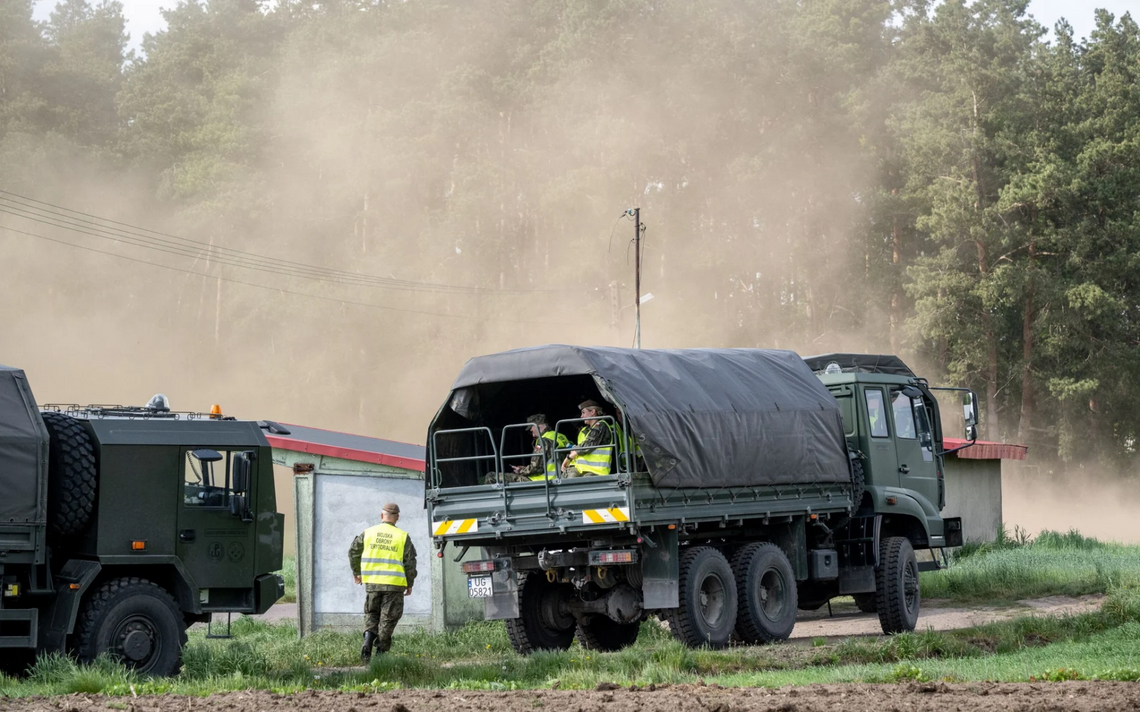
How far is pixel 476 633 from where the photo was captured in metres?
16.4

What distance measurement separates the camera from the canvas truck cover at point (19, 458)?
11.6 m

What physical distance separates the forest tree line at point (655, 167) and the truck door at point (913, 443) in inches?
1259

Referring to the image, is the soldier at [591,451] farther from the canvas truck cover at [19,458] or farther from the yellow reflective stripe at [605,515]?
the canvas truck cover at [19,458]

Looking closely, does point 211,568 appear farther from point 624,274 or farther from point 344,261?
point 344,261

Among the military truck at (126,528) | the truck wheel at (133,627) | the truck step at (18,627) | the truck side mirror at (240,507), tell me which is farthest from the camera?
the truck side mirror at (240,507)

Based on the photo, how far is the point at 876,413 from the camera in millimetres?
16859

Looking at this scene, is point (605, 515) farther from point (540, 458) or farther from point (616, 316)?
point (616, 316)

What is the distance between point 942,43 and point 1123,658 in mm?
45235

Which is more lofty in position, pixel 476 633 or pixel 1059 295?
pixel 1059 295

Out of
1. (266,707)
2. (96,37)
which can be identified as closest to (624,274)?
(96,37)

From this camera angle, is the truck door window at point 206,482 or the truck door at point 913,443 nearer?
the truck door window at point 206,482

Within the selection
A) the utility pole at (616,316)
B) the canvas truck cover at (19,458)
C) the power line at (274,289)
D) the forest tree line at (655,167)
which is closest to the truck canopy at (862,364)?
the canvas truck cover at (19,458)

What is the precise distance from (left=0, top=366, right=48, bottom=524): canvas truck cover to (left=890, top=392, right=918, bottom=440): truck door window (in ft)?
33.0

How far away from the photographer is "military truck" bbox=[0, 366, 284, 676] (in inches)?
462
